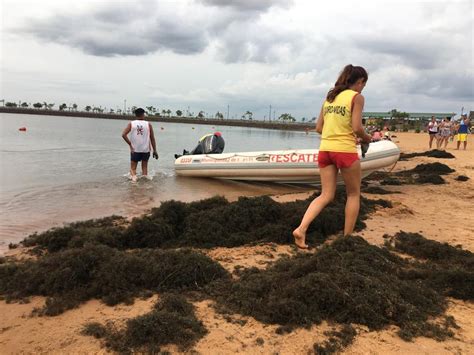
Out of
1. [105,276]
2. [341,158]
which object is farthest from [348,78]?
[105,276]

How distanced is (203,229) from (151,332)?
7.20 feet

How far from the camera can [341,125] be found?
3.82m

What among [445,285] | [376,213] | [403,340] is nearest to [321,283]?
[403,340]

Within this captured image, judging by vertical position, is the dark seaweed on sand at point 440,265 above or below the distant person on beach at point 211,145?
below

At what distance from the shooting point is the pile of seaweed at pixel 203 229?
4.29 meters

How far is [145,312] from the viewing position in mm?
2641

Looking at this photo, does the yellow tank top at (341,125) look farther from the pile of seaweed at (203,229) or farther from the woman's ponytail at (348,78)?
the pile of seaweed at (203,229)

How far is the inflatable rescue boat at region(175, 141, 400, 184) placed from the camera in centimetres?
866

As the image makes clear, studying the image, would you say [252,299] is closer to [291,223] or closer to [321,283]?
[321,283]

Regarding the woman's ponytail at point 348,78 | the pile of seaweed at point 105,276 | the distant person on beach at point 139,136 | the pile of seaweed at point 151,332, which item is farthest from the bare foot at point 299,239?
the distant person on beach at point 139,136

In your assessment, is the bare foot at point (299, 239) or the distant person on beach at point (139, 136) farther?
the distant person on beach at point (139, 136)

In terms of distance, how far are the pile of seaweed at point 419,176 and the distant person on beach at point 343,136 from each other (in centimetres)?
597

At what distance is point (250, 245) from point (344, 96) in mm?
1843

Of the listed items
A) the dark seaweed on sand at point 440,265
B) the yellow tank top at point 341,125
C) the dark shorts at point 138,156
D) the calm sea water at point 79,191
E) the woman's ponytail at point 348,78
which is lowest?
the calm sea water at point 79,191
